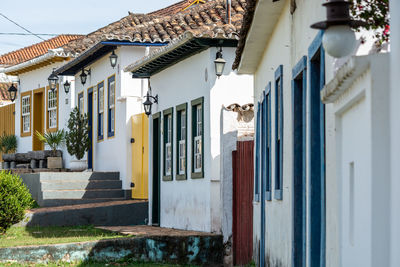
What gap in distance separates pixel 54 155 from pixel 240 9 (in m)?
10.8

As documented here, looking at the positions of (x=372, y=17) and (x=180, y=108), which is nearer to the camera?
(x=372, y=17)

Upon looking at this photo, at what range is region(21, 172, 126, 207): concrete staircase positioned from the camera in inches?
943

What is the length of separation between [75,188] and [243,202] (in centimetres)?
990

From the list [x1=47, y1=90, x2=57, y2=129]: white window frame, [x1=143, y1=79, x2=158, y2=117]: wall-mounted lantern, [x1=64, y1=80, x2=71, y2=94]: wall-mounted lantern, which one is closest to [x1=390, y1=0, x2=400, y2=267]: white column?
[x1=143, y1=79, x2=158, y2=117]: wall-mounted lantern

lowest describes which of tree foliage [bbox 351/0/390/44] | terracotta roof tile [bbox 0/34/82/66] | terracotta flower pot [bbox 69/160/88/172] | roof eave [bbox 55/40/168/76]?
terracotta flower pot [bbox 69/160/88/172]

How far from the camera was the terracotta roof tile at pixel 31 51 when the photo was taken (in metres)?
40.6

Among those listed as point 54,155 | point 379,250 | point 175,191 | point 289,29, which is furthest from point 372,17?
point 54,155

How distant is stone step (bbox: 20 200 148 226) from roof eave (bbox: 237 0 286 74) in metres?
7.87

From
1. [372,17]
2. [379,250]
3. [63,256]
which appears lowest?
[63,256]

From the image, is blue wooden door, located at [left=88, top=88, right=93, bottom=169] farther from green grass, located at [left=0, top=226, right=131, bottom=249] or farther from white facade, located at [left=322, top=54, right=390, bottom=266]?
white facade, located at [left=322, top=54, right=390, bottom=266]

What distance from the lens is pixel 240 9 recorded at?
20922 mm

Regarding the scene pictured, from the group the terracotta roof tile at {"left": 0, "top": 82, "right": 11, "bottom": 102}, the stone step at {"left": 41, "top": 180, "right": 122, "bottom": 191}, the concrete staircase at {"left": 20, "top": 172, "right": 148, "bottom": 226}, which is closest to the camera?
the concrete staircase at {"left": 20, "top": 172, "right": 148, "bottom": 226}

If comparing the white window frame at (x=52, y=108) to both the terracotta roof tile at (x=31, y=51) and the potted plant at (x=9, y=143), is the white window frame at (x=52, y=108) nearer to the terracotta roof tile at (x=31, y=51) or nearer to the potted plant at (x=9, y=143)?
the potted plant at (x=9, y=143)

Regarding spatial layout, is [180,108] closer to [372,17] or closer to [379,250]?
[372,17]
